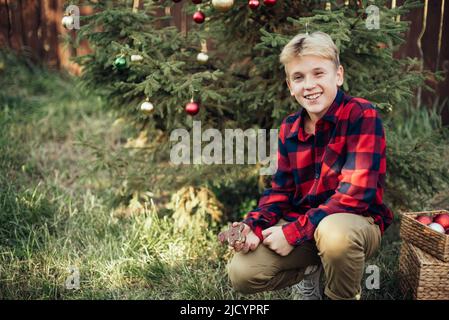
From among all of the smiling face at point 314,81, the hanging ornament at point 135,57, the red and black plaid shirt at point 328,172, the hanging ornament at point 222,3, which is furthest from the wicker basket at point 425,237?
the hanging ornament at point 135,57

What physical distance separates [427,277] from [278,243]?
71 cm

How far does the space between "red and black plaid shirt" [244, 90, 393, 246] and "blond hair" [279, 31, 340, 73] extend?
188 millimetres

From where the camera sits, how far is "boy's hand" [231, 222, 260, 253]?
209 cm

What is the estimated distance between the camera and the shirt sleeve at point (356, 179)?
6.55ft

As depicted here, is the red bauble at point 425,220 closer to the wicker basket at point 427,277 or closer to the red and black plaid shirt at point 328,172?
the wicker basket at point 427,277

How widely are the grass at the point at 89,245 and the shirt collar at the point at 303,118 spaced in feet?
2.79

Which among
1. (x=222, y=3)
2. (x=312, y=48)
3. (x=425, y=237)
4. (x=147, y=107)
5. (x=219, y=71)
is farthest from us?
(x=219, y=71)

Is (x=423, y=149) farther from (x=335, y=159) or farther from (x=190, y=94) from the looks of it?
(x=190, y=94)

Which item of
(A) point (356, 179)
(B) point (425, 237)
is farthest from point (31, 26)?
(B) point (425, 237)

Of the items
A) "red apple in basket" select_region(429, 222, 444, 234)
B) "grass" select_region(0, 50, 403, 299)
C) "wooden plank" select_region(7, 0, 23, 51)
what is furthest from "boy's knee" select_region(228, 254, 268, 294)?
"wooden plank" select_region(7, 0, 23, 51)

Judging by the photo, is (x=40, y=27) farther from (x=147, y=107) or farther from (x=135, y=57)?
(x=147, y=107)

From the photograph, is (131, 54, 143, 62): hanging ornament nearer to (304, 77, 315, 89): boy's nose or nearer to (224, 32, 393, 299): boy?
(224, 32, 393, 299): boy

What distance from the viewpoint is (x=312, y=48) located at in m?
2.07

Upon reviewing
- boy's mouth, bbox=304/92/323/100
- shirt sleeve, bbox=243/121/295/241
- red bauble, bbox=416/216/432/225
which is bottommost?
red bauble, bbox=416/216/432/225
